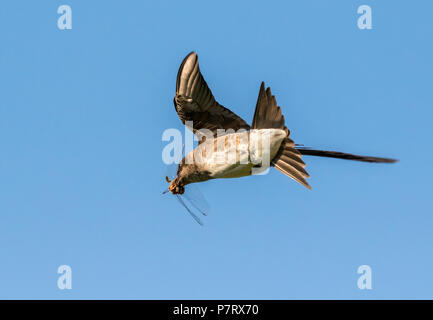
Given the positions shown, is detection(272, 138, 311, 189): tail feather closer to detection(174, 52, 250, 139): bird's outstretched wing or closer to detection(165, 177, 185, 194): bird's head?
detection(174, 52, 250, 139): bird's outstretched wing

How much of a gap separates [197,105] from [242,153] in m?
0.95

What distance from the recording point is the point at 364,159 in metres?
9.18

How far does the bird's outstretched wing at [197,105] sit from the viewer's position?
9526 mm

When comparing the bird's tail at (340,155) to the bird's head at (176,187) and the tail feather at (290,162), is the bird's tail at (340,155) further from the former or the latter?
the bird's head at (176,187)

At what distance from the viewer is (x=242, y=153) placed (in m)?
9.65

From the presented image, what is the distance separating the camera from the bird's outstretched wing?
9526mm

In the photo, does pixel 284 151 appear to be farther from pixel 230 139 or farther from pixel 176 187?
pixel 176 187

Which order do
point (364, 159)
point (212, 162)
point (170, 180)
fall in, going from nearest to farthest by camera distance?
point (364, 159), point (212, 162), point (170, 180)

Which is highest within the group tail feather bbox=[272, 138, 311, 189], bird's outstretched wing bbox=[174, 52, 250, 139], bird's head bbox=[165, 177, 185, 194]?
bird's outstretched wing bbox=[174, 52, 250, 139]

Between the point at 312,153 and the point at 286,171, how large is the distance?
427mm

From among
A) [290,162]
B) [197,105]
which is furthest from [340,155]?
[197,105]

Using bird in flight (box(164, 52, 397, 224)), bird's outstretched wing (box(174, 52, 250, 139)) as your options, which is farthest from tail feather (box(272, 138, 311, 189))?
bird's outstretched wing (box(174, 52, 250, 139))
